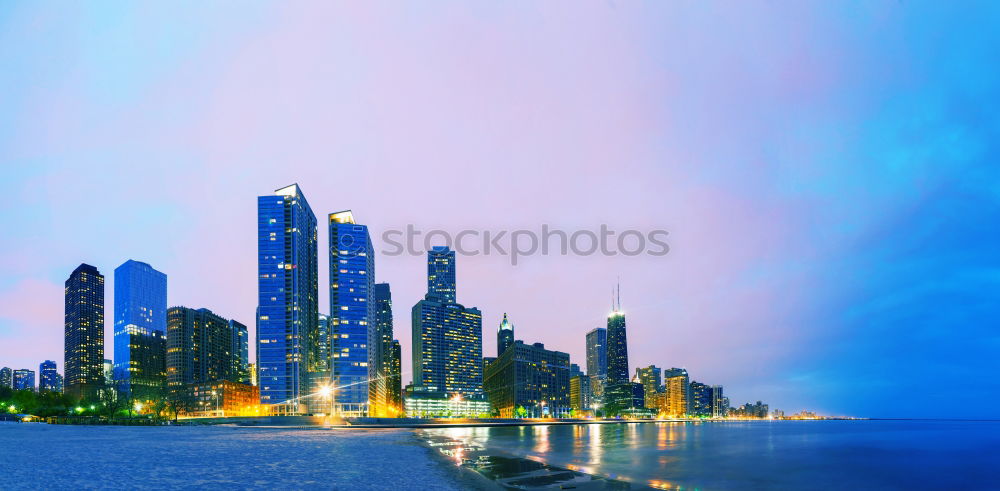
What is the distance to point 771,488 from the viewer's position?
46.0 m

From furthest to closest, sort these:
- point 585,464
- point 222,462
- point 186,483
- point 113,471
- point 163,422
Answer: point 163,422, point 585,464, point 222,462, point 113,471, point 186,483

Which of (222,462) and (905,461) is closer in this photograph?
(222,462)

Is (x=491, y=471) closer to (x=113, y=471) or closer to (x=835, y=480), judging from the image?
(x=113, y=471)

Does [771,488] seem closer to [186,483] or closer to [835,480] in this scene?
[835,480]

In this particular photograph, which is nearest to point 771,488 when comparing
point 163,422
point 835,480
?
point 835,480

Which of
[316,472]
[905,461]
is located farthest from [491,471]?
[905,461]

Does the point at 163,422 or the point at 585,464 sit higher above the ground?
the point at 585,464

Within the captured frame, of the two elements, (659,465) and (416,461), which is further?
(659,465)

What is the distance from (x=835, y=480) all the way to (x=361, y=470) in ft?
135

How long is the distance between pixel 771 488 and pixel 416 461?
28503 mm

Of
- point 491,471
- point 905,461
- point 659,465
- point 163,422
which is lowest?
point 163,422

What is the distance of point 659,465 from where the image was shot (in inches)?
2461

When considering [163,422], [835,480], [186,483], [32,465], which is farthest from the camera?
[163,422]

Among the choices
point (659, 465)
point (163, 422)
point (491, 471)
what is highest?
point (491, 471)
